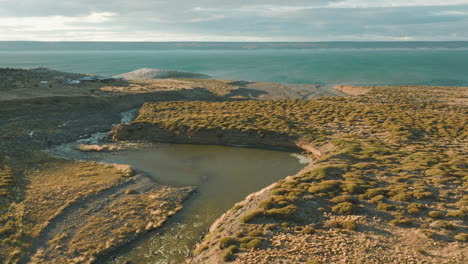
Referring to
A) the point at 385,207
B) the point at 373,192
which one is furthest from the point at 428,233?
the point at 373,192

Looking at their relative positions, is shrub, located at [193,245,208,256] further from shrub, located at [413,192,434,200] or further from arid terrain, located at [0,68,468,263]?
shrub, located at [413,192,434,200]

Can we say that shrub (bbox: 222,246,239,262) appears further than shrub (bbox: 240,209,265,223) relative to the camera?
No

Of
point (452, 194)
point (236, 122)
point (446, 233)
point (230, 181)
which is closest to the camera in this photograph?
point (446, 233)

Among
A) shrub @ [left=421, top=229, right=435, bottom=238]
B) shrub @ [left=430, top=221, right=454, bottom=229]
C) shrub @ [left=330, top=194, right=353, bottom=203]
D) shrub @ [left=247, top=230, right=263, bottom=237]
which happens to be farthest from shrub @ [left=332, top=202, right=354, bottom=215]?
shrub @ [left=247, top=230, right=263, bottom=237]

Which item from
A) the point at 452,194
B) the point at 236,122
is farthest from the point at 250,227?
the point at 236,122

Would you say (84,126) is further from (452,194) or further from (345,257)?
(452,194)
